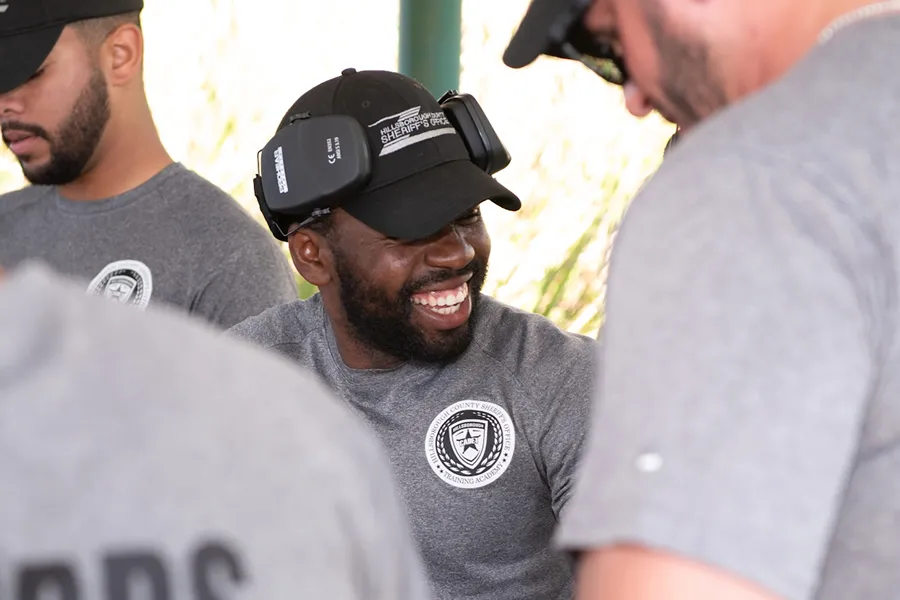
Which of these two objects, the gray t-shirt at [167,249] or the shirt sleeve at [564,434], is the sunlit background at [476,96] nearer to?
the gray t-shirt at [167,249]

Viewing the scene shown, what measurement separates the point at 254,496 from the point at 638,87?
0.53 metres

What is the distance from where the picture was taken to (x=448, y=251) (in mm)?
2209

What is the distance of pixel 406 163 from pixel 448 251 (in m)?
0.17

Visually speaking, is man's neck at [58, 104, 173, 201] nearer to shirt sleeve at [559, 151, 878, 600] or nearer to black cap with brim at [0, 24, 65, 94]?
black cap with brim at [0, 24, 65, 94]

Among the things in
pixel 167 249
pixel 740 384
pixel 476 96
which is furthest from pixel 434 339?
pixel 476 96

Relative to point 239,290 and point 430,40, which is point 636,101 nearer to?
point 239,290

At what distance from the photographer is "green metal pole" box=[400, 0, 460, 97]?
10.1 feet

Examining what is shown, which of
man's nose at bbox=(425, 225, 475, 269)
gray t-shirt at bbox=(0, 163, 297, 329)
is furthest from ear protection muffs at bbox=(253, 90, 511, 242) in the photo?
gray t-shirt at bbox=(0, 163, 297, 329)

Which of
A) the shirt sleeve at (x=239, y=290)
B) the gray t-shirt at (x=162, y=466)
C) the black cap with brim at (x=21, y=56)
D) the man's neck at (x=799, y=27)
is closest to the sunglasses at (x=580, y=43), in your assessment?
the man's neck at (x=799, y=27)

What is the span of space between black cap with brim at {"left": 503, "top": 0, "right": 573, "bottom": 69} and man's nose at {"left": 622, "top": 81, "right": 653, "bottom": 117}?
70mm

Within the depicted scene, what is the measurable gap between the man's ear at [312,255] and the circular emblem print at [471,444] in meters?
0.40

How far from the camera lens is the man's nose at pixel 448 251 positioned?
2201 mm

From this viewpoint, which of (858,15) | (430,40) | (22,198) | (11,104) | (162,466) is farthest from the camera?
(430,40)

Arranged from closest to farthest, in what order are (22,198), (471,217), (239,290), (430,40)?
(471,217) < (239,290) < (22,198) < (430,40)
